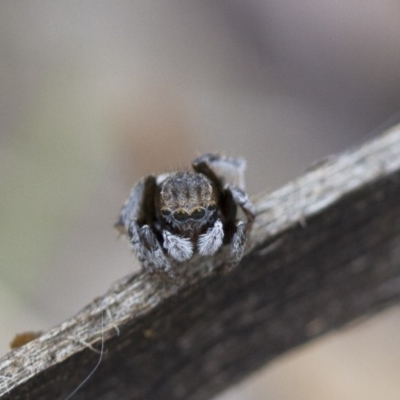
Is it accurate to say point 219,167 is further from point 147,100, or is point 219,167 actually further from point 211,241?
point 147,100

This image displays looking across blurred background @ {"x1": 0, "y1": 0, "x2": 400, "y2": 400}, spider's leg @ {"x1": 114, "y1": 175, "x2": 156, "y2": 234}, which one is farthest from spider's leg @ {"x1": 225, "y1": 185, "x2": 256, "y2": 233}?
blurred background @ {"x1": 0, "y1": 0, "x2": 400, "y2": 400}

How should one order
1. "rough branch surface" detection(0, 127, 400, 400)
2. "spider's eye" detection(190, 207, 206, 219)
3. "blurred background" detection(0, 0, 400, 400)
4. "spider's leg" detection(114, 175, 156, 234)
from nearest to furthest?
"rough branch surface" detection(0, 127, 400, 400), "spider's eye" detection(190, 207, 206, 219), "spider's leg" detection(114, 175, 156, 234), "blurred background" detection(0, 0, 400, 400)

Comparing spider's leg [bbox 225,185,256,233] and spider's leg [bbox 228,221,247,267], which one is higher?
spider's leg [bbox 225,185,256,233]

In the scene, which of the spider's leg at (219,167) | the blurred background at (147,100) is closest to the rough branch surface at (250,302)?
the spider's leg at (219,167)

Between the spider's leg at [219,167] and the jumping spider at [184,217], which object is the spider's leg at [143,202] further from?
the spider's leg at [219,167]

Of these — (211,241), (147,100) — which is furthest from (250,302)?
(147,100)

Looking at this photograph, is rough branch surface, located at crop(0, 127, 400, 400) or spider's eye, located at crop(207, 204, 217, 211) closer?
rough branch surface, located at crop(0, 127, 400, 400)

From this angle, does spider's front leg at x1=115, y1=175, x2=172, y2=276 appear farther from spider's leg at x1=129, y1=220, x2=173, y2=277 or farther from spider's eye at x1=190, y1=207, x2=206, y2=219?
spider's eye at x1=190, y1=207, x2=206, y2=219

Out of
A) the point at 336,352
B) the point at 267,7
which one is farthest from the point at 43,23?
the point at 336,352

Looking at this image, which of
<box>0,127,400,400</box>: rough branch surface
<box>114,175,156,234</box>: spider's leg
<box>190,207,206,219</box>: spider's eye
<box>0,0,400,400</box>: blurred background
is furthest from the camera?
<box>0,0,400,400</box>: blurred background
